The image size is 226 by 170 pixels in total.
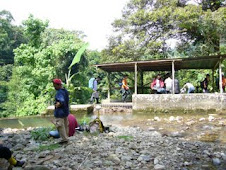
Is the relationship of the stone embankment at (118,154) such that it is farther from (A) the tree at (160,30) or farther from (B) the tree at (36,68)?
(A) the tree at (160,30)

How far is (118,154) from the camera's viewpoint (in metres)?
5.00

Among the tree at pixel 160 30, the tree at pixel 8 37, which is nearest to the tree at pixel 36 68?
the tree at pixel 160 30

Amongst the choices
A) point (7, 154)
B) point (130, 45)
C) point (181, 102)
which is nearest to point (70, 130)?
point (7, 154)

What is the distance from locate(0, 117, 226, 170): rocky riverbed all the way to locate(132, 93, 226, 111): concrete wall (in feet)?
21.7

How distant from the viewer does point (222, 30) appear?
16.9 metres

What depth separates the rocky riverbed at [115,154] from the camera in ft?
14.6

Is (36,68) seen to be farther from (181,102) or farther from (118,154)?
(118,154)

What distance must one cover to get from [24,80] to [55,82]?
14009 millimetres

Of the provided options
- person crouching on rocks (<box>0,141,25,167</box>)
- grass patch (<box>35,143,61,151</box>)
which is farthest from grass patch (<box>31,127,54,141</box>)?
person crouching on rocks (<box>0,141,25,167</box>)

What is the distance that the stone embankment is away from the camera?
445 centimetres

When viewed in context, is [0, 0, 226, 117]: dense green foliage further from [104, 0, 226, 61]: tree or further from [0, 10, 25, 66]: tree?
[0, 10, 25, 66]: tree

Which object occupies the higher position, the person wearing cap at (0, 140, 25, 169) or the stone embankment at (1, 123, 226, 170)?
the person wearing cap at (0, 140, 25, 169)

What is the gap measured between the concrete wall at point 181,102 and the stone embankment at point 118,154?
6637mm

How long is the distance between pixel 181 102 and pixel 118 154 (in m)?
8.47
